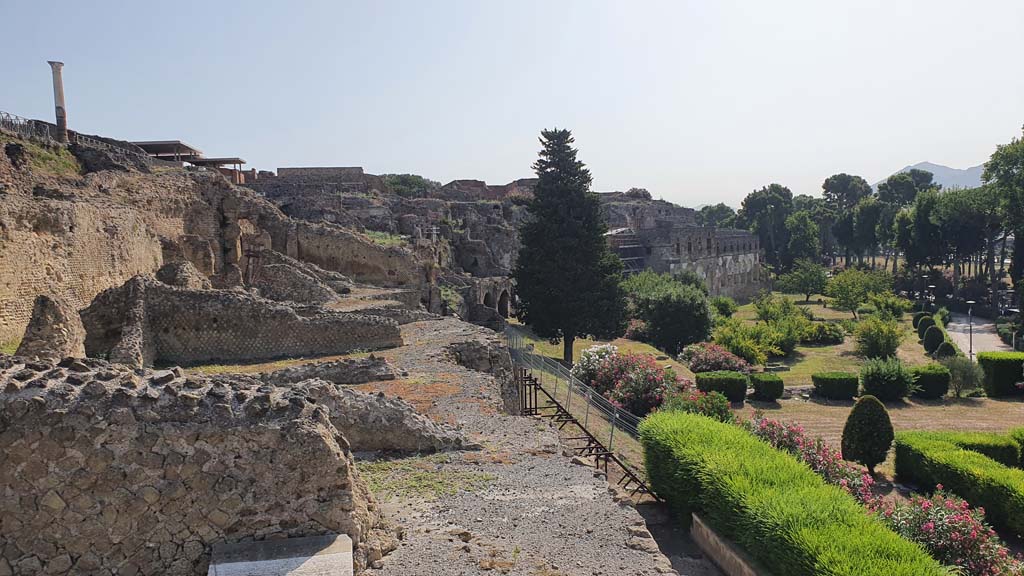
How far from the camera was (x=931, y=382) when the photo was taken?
23562 millimetres

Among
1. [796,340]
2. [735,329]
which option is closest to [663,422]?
[735,329]

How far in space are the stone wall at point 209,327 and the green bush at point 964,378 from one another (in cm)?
2240

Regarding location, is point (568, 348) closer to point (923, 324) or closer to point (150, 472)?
point (150, 472)

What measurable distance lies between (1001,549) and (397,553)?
29.0ft

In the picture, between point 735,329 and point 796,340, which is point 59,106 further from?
point 796,340

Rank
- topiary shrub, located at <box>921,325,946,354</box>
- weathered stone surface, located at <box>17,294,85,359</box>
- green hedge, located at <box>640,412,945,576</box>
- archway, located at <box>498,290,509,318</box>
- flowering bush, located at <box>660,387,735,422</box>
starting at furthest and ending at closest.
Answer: archway, located at <box>498,290,509,318</box>
topiary shrub, located at <box>921,325,946,354</box>
flowering bush, located at <box>660,387,735,422</box>
weathered stone surface, located at <box>17,294,85,359</box>
green hedge, located at <box>640,412,945,576</box>

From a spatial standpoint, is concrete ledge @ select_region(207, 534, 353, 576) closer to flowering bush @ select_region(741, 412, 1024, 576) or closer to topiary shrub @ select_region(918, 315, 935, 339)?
flowering bush @ select_region(741, 412, 1024, 576)

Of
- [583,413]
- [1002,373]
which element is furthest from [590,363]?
[1002,373]

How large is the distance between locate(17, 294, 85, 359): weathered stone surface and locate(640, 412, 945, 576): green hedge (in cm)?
857

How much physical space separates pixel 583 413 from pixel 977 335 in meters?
35.5

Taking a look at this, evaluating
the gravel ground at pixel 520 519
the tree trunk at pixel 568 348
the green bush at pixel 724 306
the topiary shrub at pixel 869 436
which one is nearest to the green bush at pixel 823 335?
the green bush at pixel 724 306

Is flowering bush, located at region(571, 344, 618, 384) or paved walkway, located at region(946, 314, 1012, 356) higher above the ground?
flowering bush, located at region(571, 344, 618, 384)

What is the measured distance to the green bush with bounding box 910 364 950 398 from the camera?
927 inches

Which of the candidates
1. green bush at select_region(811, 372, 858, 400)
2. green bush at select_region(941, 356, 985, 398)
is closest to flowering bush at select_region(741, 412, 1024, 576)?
green bush at select_region(811, 372, 858, 400)
